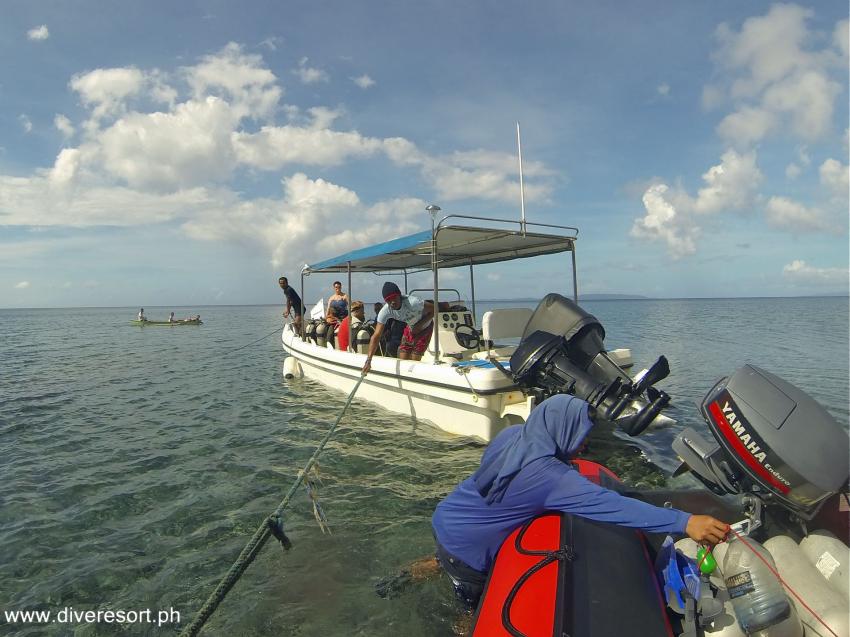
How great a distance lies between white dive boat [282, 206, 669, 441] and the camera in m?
5.40

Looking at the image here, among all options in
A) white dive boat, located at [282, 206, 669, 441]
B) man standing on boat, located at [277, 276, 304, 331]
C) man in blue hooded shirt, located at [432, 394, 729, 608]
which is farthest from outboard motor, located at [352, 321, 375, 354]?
man in blue hooded shirt, located at [432, 394, 729, 608]

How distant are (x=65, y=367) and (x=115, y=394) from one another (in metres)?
7.17

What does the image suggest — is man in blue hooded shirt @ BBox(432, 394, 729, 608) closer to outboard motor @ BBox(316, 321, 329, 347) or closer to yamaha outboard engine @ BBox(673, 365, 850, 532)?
yamaha outboard engine @ BBox(673, 365, 850, 532)

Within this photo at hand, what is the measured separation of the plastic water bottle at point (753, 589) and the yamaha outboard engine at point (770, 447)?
45 cm

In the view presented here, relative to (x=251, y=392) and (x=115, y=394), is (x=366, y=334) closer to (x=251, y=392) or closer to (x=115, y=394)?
(x=251, y=392)

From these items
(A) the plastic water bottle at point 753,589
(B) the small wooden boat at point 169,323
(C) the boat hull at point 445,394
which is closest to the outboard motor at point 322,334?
(C) the boat hull at point 445,394

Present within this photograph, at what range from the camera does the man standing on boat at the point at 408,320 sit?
325 inches

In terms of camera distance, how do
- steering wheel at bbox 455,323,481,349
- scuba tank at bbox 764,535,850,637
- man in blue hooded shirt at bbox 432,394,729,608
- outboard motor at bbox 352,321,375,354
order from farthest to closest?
outboard motor at bbox 352,321,375,354 < steering wheel at bbox 455,323,481,349 < man in blue hooded shirt at bbox 432,394,729,608 < scuba tank at bbox 764,535,850,637

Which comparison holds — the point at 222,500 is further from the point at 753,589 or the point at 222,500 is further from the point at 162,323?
the point at 162,323

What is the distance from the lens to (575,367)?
5.57m

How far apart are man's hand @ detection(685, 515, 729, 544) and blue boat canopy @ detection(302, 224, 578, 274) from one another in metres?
4.67

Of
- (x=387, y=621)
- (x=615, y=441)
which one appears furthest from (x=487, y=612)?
(x=615, y=441)

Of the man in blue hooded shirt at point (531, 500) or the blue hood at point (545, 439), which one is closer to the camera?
the man in blue hooded shirt at point (531, 500)

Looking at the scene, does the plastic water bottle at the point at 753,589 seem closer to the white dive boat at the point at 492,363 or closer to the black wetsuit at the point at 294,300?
the white dive boat at the point at 492,363
